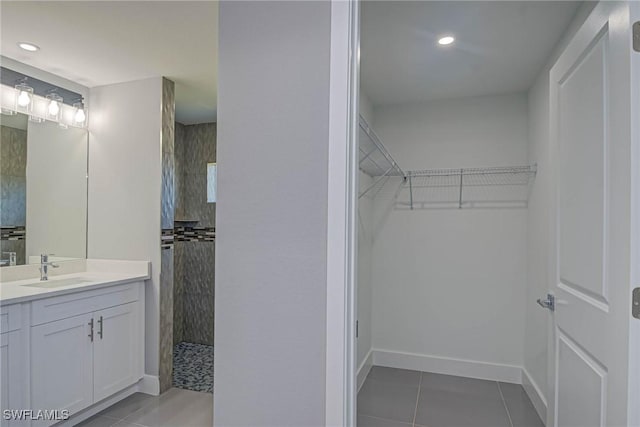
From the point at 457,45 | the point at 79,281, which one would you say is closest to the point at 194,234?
the point at 79,281

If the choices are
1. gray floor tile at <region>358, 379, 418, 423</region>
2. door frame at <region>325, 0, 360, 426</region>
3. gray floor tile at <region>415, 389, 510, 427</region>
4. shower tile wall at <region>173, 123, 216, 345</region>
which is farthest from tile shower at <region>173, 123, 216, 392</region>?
door frame at <region>325, 0, 360, 426</region>

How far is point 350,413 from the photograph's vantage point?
3.61 feet

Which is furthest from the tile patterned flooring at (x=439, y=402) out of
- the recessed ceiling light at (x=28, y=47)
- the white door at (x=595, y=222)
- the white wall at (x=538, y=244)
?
the recessed ceiling light at (x=28, y=47)

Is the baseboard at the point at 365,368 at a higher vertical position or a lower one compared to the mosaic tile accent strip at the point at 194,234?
lower

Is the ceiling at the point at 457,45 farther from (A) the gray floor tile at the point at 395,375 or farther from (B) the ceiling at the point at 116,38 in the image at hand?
(A) the gray floor tile at the point at 395,375

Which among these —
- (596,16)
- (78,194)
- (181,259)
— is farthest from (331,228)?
(181,259)

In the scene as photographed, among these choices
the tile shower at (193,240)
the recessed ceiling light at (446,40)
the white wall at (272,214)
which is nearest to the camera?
the white wall at (272,214)

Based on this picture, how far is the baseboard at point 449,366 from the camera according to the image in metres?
2.94

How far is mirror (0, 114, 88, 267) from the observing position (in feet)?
7.76

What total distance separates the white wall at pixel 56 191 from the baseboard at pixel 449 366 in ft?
9.20

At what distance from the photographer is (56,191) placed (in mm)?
2695

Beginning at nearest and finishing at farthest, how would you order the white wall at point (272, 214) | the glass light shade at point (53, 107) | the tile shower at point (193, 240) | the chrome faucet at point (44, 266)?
the white wall at point (272, 214), the chrome faucet at point (44, 266), the glass light shade at point (53, 107), the tile shower at point (193, 240)

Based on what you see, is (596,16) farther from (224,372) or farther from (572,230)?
(224,372)

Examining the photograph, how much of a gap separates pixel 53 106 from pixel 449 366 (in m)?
3.85
